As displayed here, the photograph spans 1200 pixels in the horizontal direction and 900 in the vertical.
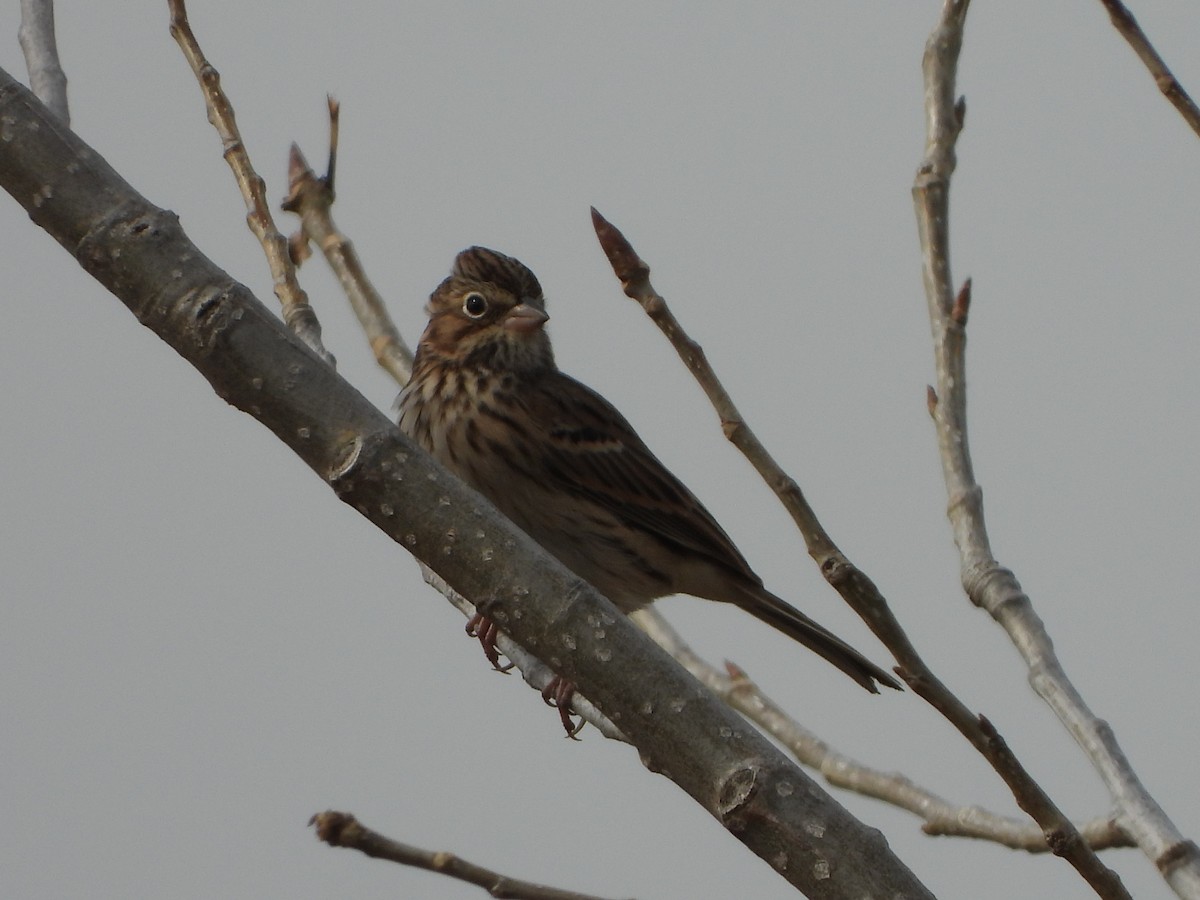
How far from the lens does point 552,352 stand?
6.32 metres

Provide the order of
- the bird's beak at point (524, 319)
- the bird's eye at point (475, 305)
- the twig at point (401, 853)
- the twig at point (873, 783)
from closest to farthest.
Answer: the twig at point (401, 853) < the twig at point (873, 783) < the bird's beak at point (524, 319) < the bird's eye at point (475, 305)

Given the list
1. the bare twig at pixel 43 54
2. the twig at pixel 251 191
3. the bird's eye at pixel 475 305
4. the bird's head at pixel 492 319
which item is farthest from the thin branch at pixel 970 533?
the bird's eye at pixel 475 305

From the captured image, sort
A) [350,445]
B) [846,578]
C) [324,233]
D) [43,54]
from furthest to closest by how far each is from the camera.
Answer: [324,233]
[43,54]
[846,578]
[350,445]

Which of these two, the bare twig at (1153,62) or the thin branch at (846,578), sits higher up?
the bare twig at (1153,62)

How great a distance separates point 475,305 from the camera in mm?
6164

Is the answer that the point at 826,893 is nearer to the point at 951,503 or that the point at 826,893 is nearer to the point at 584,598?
the point at 584,598

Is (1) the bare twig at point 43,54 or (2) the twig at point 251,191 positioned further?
(2) the twig at point 251,191

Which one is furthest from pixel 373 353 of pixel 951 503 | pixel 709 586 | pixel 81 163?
pixel 81 163

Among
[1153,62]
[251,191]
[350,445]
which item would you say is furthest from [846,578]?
[251,191]

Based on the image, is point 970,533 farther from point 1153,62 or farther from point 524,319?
point 524,319

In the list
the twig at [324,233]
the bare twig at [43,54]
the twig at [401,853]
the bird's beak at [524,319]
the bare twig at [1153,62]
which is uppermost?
the bare twig at [1153,62]

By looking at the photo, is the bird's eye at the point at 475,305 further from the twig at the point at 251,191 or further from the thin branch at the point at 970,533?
the thin branch at the point at 970,533

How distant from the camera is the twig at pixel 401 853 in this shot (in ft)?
9.05

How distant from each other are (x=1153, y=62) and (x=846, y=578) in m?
1.23
